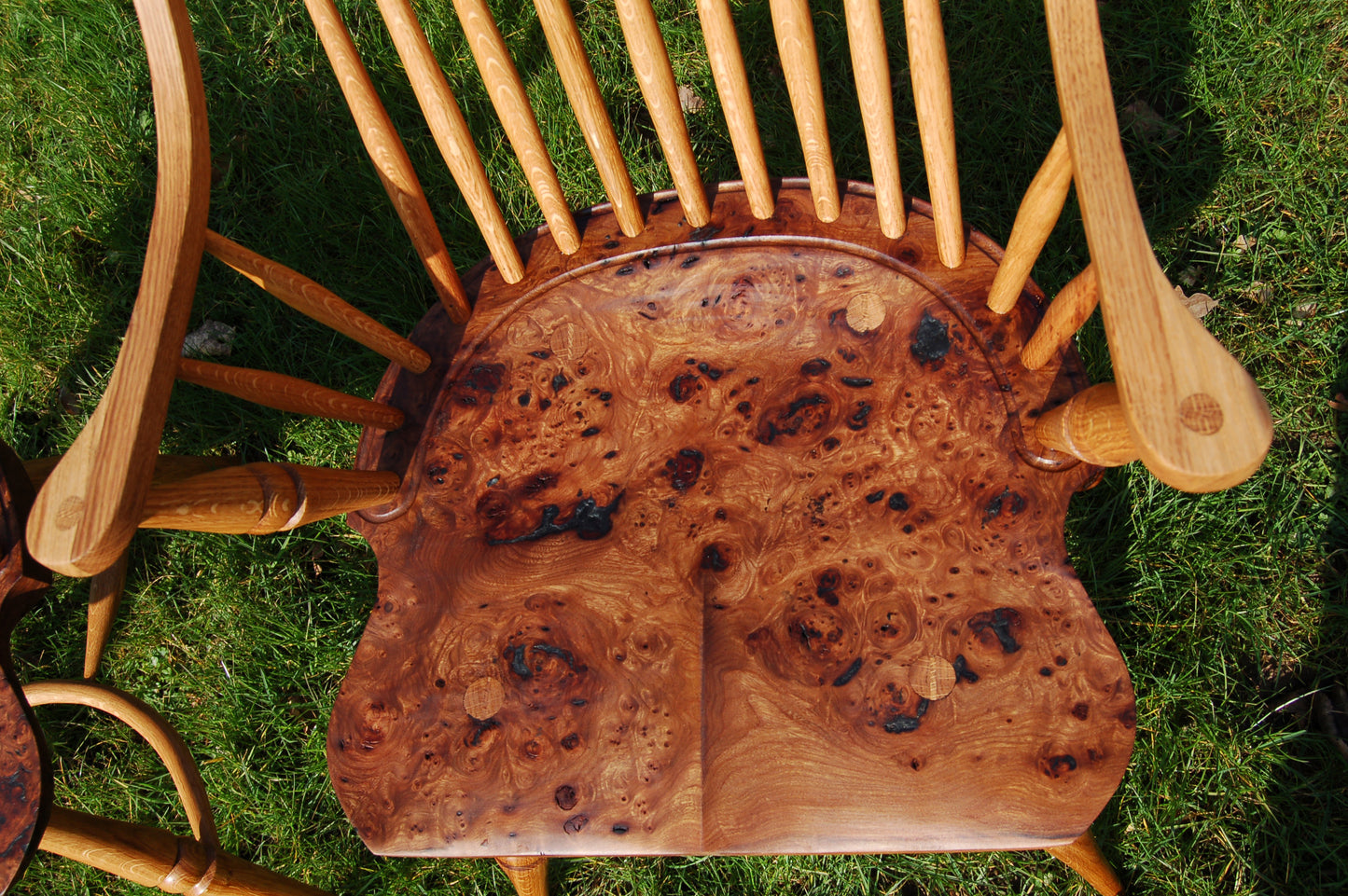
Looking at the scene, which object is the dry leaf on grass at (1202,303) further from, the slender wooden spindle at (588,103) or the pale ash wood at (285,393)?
the pale ash wood at (285,393)

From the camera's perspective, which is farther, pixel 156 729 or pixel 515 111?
pixel 156 729

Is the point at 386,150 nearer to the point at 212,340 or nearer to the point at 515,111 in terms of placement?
Answer: the point at 515,111

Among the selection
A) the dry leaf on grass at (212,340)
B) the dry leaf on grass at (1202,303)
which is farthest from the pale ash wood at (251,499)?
the dry leaf on grass at (1202,303)

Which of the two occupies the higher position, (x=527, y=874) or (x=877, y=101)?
(x=877, y=101)

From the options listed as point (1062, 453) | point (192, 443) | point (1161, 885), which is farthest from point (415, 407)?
point (1161, 885)

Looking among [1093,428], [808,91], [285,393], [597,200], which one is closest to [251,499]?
[285,393]

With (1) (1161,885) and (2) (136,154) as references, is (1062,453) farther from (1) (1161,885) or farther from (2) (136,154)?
(2) (136,154)
